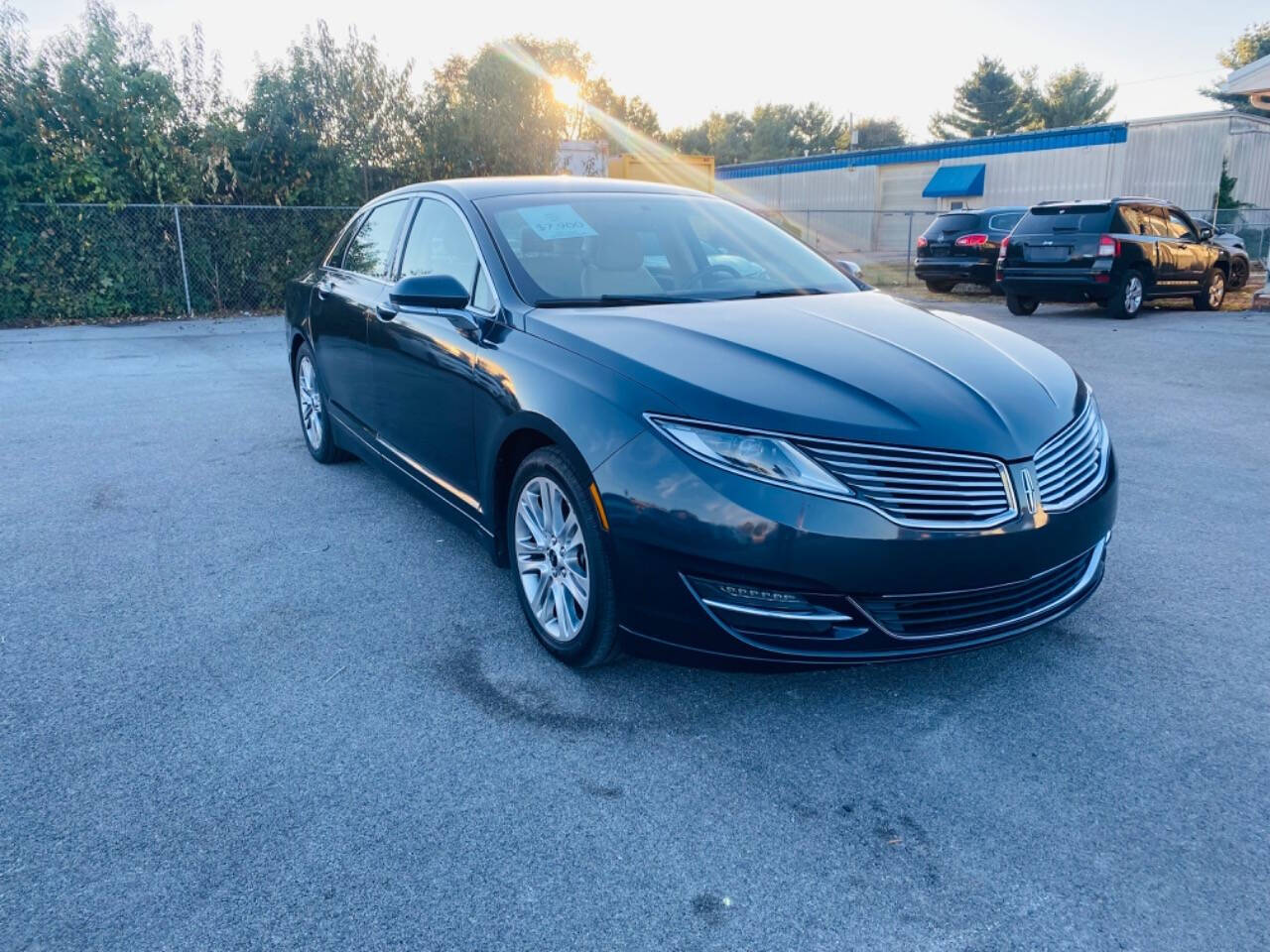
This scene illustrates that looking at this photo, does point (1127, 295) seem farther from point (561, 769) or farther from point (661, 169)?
point (661, 169)

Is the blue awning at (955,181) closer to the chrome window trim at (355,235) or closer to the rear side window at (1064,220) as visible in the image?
the rear side window at (1064,220)

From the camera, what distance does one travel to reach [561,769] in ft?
9.28

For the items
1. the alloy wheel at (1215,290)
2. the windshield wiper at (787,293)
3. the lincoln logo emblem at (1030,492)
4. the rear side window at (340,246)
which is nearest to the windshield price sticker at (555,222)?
the windshield wiper at (787,293)

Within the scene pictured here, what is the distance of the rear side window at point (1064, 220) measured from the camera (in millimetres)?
13867

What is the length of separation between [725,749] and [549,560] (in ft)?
2.95

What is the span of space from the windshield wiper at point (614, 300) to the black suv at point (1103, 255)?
11.9m

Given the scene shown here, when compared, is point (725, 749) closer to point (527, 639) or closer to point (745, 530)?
point (745, 530)

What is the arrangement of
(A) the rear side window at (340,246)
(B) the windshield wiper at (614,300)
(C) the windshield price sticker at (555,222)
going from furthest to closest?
1. (A) the rear side window at (340,246)
2. (C) the windshield price sticker at (555,222)
3. (B) the windshield wiper at (614,300)

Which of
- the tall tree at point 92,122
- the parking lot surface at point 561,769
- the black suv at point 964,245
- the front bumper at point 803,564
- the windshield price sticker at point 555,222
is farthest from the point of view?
the black suv at point 964,245

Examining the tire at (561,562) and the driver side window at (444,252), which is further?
the driver side window at (444,252)

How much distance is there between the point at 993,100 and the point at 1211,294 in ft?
205

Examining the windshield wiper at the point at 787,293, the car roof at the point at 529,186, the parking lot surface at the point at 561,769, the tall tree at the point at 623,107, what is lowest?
the parking lot surface at the point at 561,769

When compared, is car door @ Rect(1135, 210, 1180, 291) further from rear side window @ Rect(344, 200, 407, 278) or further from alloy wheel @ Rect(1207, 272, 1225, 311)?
rear side window @ Rect(344, 200, 407, 278)

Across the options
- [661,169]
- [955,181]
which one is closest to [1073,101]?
[955,181]
